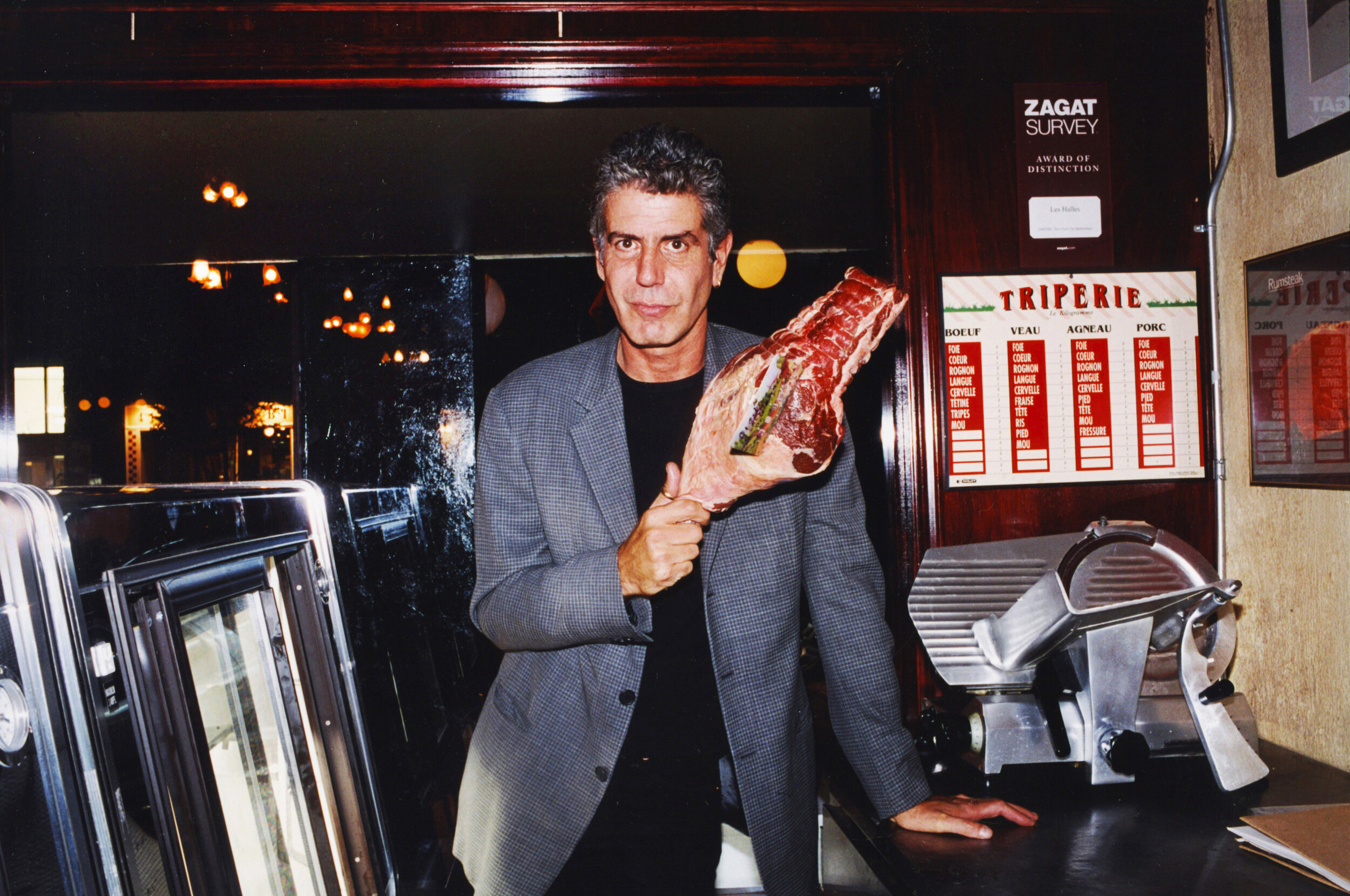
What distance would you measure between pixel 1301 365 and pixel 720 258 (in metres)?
1.45

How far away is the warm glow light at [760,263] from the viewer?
4.38 meters

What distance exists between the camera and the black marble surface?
51.4 inches

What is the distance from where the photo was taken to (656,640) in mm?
1609

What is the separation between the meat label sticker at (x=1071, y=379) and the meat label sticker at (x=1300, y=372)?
155 millimetres

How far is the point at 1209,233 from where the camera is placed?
213 centimetres

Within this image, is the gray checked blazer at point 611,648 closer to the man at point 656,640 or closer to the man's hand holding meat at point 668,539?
the man at point 656,640

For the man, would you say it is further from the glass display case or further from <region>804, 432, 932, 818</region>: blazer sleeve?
the glass display case

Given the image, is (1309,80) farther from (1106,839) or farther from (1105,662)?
(1106,839)

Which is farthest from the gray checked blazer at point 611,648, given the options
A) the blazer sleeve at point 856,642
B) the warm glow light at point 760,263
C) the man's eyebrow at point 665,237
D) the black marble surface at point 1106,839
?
the warm glow light at point 760,263

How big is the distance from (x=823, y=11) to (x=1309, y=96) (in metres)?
1.17

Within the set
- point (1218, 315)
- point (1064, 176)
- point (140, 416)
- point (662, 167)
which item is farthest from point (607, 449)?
point (1218, 315)

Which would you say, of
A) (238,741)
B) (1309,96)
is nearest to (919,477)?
(1309,96)

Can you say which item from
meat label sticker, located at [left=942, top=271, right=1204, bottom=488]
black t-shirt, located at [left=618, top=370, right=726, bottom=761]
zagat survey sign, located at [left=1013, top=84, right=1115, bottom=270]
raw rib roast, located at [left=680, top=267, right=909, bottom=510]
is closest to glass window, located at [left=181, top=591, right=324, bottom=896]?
black t-shirt, located at [left=618, top=370, right=726, bottom=761]

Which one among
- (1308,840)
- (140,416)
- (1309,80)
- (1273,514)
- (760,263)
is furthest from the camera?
(760,263)
